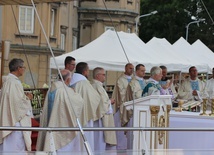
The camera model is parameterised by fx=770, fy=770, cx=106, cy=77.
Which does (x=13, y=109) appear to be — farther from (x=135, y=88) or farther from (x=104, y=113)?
(x=135, y=88)

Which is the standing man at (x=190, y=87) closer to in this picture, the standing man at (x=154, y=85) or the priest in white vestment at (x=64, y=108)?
the standing man at (x=154, y=85)

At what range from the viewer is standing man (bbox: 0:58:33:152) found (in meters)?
10.9

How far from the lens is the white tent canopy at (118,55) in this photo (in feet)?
67.7

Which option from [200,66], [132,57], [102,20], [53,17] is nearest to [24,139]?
[132,57]

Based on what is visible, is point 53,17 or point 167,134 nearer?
point 167,134

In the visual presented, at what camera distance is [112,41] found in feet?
71.2

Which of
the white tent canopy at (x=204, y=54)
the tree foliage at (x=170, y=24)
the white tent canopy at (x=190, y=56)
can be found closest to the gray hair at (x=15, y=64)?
the white tent canopy at (x=190, y=56)

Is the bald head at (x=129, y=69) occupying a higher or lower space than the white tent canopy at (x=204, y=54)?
lower

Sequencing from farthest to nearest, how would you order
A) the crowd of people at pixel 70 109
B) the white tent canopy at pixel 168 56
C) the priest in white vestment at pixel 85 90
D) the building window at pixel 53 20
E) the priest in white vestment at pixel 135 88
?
the building window at pixel 53 20
the white tent canopy at pixel 168 56
the priest in white vestment at pixel 135 88
the priest in white vestment at pixel 85 90
the crowd of people at pixel 70 109

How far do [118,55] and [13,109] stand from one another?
404 inches

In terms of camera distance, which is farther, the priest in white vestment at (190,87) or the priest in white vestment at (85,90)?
the priest in white vestment at (190,87)

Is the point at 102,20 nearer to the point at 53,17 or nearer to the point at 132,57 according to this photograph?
the point at 53,17

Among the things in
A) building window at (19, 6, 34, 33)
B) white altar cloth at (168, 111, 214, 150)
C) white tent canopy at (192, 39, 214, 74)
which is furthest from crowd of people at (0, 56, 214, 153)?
building window at (19, 6, 34, 33)

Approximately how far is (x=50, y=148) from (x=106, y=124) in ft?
12.0
